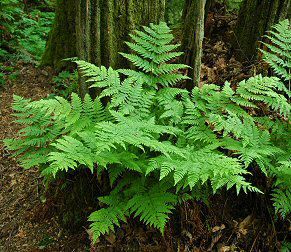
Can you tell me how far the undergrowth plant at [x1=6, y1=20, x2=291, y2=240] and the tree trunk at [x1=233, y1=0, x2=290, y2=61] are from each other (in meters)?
1.11

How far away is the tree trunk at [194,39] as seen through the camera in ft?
12.4

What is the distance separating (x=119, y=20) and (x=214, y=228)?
8.30 feet

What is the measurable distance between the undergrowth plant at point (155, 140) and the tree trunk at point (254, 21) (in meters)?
1.11

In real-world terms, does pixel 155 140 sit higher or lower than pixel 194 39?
lower

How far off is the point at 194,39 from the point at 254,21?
117 cm

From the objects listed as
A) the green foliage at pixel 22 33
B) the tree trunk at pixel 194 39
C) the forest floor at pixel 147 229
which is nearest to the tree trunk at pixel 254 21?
the tree trunk at pixel 194 39

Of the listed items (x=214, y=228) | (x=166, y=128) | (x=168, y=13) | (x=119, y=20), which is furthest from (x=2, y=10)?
(x=214, y=228)

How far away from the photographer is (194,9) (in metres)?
3.90

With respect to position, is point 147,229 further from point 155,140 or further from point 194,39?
point 194,39

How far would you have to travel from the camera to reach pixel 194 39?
384 centimetres

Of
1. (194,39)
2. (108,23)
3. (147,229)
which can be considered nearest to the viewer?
(147,229)

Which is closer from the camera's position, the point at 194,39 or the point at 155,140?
the point at 155,140

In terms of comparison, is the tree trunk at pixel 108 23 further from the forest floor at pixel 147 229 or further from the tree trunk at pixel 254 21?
the forest floor at pixel 147 229

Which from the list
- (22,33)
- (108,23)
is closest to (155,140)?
(108,23)
